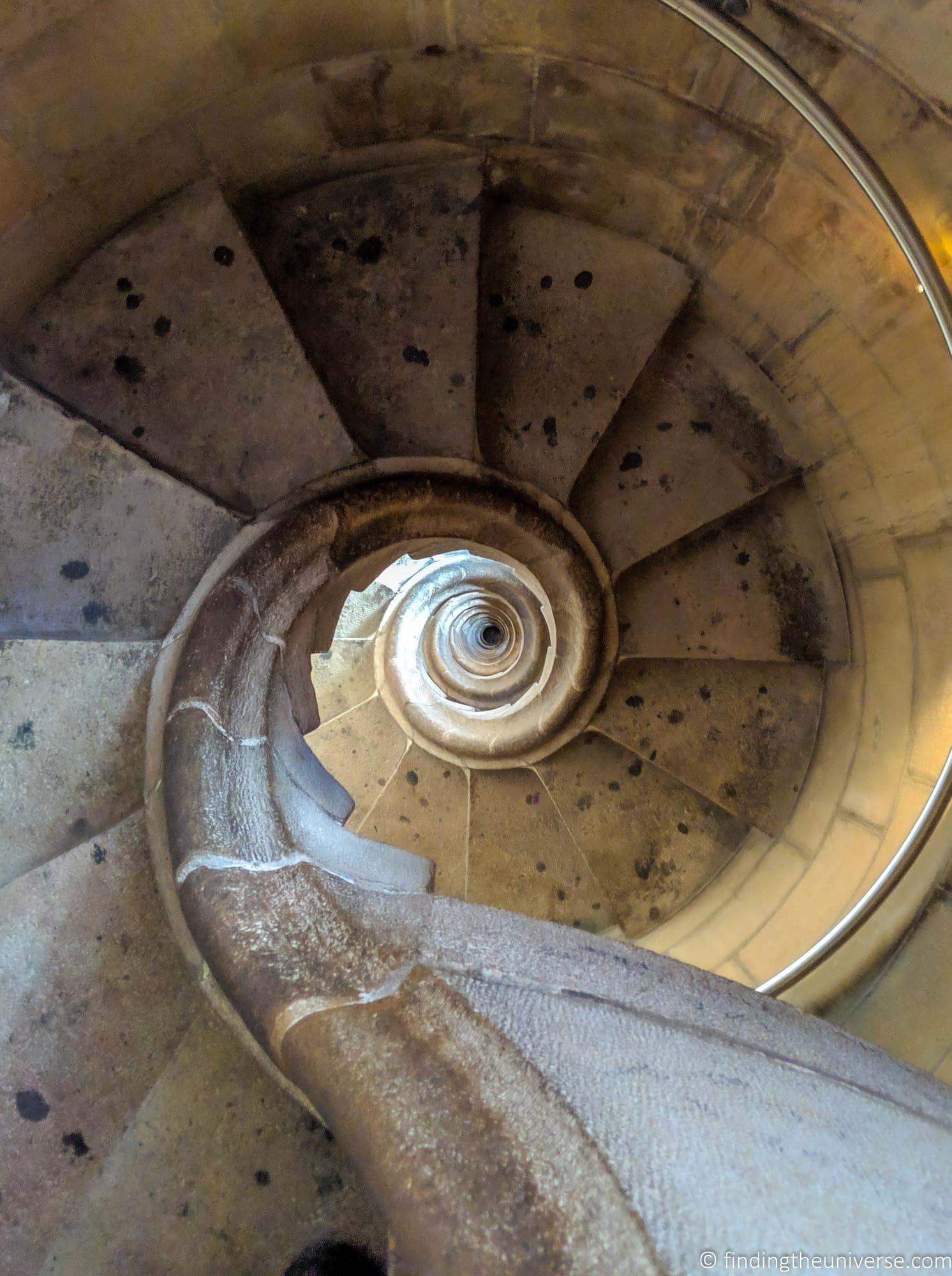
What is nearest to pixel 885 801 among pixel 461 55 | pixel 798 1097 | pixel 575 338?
pixel 798 1097

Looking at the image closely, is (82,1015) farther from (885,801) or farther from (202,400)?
(885,801)

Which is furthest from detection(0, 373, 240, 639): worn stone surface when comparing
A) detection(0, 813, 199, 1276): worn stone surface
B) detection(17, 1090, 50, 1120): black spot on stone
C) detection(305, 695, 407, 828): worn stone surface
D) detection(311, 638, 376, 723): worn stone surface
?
detection(311, 638, 376, 723): worn stone surface

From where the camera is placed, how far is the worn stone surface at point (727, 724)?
3.60m

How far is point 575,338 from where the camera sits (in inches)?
124

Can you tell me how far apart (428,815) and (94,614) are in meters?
2.79

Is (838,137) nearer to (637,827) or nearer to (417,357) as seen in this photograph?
(417,357)

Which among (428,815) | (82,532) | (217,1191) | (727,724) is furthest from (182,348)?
(428,815)

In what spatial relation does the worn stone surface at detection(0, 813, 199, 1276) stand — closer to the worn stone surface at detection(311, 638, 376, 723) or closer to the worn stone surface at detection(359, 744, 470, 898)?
the worn stone surface at detection(359, 744, 470, 898)

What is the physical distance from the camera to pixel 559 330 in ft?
10.3

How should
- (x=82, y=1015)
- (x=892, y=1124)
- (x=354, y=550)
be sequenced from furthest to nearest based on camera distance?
(x=354, y=550) → (x=82, y=1015) → (x=892, y=1124)

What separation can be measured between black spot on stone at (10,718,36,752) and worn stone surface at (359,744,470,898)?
2750 mm

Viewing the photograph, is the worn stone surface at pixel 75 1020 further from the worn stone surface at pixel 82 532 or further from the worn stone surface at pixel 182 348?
the worn stone surface at pixel 182 348

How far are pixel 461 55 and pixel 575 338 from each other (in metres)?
1.08

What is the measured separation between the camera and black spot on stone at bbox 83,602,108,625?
2.28 meters
